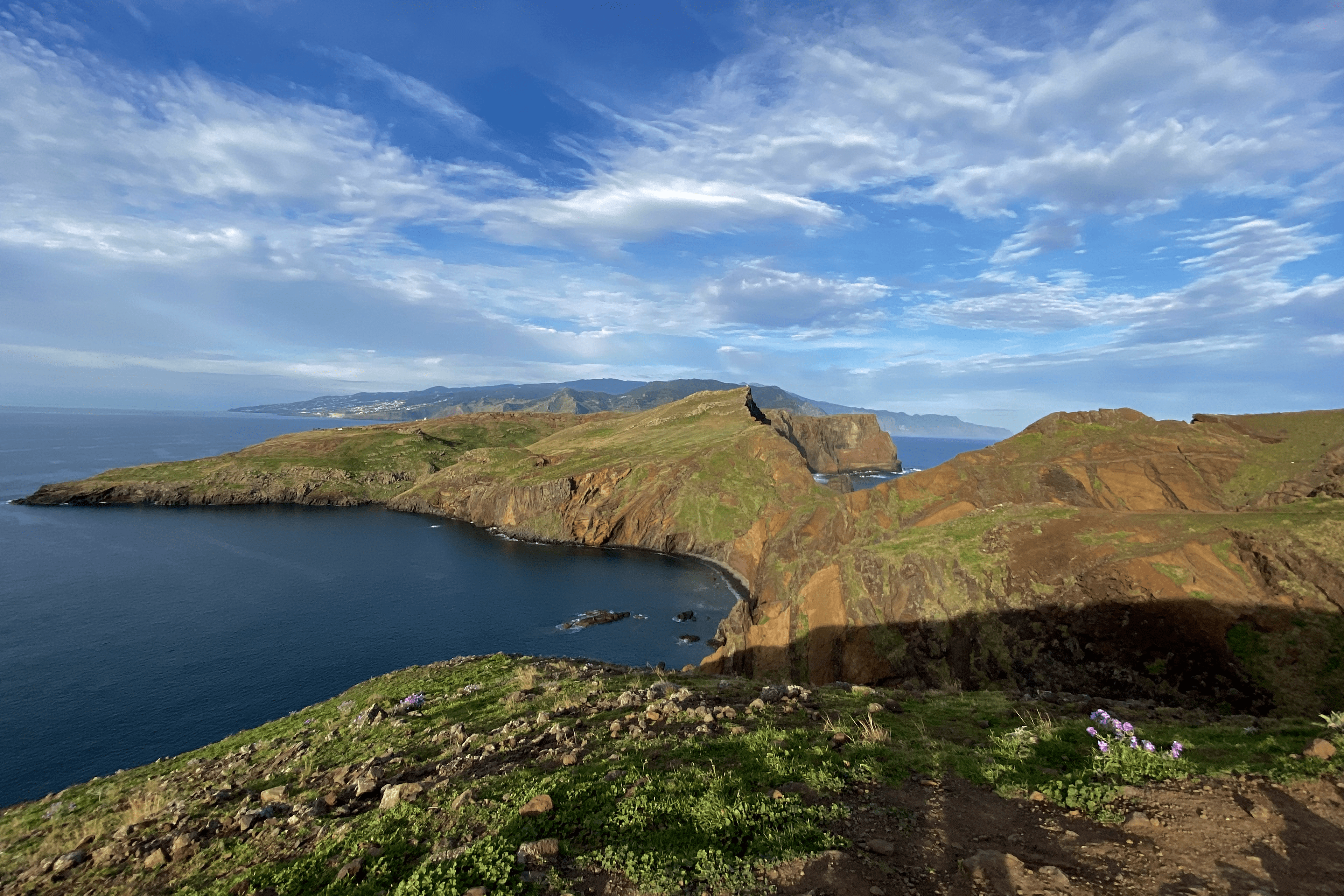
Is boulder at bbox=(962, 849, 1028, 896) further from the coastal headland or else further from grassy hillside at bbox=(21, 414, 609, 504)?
grassy hillside at bbox=(21, 414, 609, 504)

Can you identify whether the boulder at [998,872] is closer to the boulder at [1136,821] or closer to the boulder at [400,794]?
the boulder at [1136,821]

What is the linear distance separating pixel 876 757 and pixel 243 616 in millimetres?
94185

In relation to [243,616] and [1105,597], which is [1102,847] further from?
[243,616]

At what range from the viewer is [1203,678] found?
28.3 meters

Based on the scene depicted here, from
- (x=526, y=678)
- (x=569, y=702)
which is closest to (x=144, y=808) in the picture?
(x=526, y=678)

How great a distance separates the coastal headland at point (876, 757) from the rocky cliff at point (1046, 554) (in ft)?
0.67

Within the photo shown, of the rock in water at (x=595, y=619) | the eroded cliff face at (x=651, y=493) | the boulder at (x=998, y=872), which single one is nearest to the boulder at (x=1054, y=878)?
the boulder at (x=998, y=872)

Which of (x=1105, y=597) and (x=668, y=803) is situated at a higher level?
(x=668, y=803)

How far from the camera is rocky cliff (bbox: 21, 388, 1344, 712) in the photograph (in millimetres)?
28984

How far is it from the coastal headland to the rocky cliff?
21cm

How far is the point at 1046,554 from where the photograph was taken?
3903 cm

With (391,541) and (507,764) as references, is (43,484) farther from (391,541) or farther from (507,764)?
(507,764)

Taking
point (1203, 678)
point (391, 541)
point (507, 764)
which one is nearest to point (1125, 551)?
point (1203, 678)

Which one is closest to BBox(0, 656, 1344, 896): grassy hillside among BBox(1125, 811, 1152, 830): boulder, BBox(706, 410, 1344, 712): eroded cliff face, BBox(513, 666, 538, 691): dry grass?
BBox(1125, 811, 1152, 830): boulder
